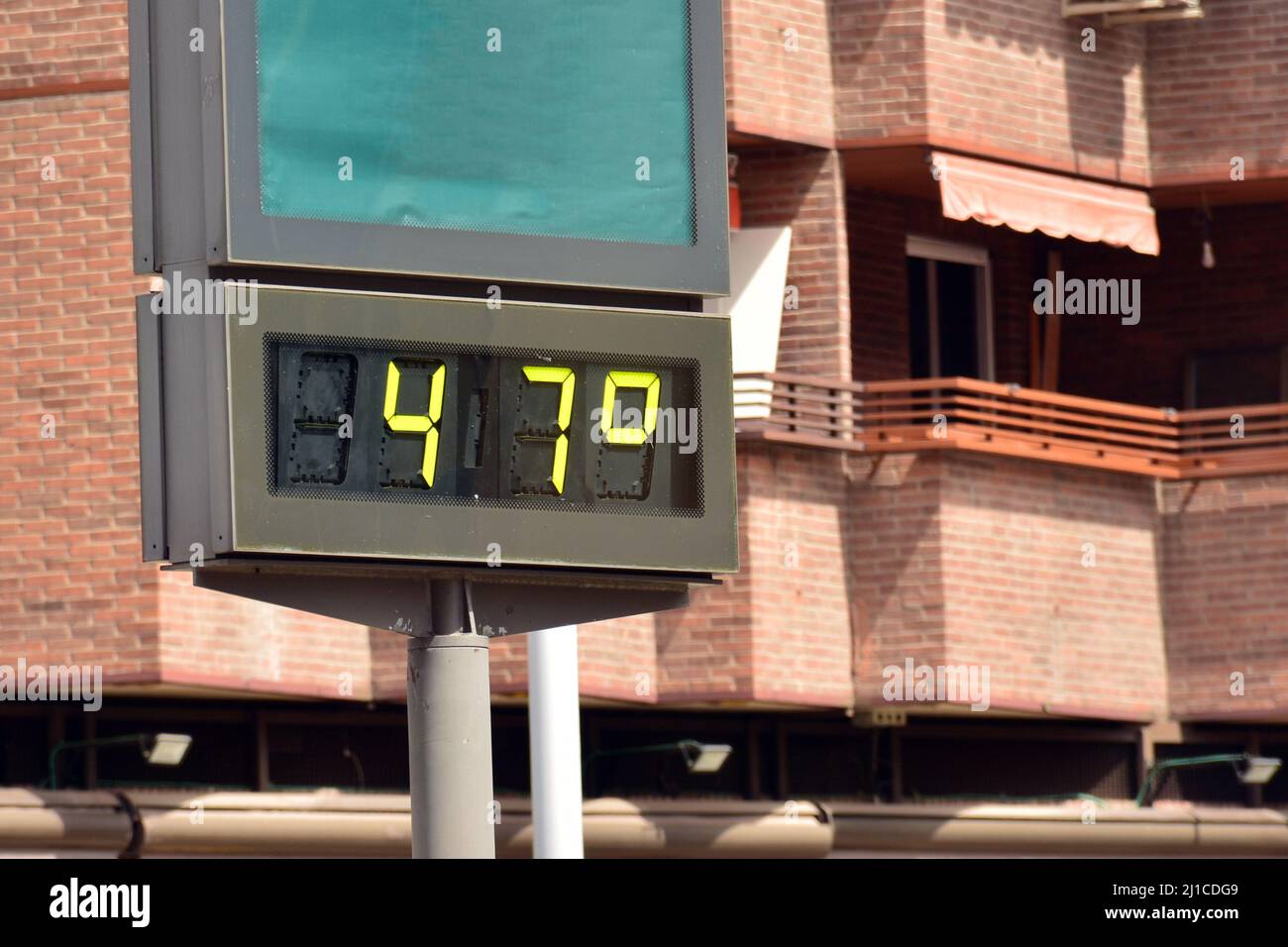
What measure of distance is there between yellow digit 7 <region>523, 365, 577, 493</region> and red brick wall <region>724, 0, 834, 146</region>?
371 inches

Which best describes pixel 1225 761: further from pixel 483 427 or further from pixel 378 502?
pixel 378 502

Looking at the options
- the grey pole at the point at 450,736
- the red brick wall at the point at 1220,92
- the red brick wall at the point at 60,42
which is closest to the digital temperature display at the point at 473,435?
the grey pole at the point at 450,736

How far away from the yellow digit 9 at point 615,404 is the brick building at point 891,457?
307 inches

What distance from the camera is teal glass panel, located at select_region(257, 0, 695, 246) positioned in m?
6.66

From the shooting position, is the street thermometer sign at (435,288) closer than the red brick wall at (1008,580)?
Yes

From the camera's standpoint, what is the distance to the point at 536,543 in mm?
6805

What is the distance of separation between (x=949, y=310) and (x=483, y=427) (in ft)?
41.4

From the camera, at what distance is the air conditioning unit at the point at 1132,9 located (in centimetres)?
1758

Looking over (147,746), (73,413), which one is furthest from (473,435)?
(147,746)

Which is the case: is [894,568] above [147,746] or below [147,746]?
above

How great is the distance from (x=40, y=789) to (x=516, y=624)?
8409 mm

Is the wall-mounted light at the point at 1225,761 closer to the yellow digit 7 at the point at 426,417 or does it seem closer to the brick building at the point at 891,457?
the brick building at the point at 891,457

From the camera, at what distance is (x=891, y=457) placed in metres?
16.7

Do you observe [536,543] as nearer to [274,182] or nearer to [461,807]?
[461,807]
